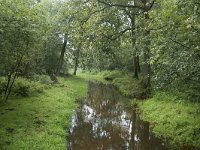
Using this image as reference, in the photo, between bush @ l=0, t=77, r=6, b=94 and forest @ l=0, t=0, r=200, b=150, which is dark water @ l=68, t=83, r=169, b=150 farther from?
bush @ l=0, t=77, r=6, b=94

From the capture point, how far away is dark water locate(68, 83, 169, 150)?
13.6 m

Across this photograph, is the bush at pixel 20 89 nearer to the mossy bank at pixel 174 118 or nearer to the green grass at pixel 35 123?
the green grass at pixel 35 123

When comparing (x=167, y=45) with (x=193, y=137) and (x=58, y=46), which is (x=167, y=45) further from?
(x=58, y=46)

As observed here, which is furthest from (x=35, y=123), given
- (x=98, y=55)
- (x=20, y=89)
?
(x=98, y=55)

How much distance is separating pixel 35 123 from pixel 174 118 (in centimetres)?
803

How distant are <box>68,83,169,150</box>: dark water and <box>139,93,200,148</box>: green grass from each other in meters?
0.69

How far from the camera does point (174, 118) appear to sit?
55.1 feet

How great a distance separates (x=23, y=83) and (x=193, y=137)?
13.2 meters

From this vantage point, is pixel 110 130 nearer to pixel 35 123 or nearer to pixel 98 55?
pixel 35 123

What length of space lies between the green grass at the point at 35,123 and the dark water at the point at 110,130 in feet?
2.21

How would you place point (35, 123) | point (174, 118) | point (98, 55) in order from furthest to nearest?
point (98, 55), point (174, 118), point (35, 123)

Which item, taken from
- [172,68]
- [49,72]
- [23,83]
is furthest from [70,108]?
[49,72]

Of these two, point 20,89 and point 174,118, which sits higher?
point 20,89

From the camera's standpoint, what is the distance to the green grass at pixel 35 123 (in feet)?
40.8
